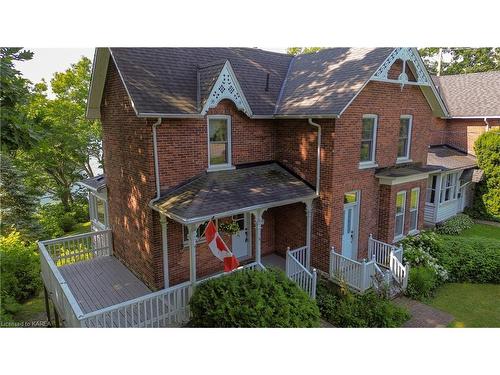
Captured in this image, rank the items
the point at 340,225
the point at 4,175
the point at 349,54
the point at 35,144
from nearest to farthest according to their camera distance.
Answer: the point at 35,144 < the point at 340,225 < the point at 349,54 < the point at 4,175

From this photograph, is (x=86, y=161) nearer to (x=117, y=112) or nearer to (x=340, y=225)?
(x=117, y=112)

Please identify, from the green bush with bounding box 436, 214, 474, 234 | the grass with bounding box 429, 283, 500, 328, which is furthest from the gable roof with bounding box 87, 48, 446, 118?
the grass with bounding box 429, 283, 500, 328

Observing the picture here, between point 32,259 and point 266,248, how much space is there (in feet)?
29.4

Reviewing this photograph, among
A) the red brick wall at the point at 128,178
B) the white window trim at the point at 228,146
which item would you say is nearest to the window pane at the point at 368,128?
the white window trim at the point at 228,146

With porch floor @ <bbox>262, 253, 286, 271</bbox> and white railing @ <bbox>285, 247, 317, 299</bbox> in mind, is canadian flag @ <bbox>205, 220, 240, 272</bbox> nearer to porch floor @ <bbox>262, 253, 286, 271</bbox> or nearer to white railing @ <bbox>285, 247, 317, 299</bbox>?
white railing @ <bbox>285, 247, 317, 299</bbox>

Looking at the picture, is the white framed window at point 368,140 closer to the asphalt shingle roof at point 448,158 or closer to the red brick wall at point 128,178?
the red brick wall at point 128,178

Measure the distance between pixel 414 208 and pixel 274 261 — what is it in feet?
22.2

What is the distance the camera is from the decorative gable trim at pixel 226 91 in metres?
9.67

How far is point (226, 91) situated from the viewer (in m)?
10.0

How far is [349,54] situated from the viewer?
491 inches

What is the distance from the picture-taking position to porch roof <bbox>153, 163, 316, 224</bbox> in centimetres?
884

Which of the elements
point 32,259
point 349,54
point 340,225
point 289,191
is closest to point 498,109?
point 349,54

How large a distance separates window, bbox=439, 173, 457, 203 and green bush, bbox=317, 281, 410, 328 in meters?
11.0

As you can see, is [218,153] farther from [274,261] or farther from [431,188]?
[431,188]
